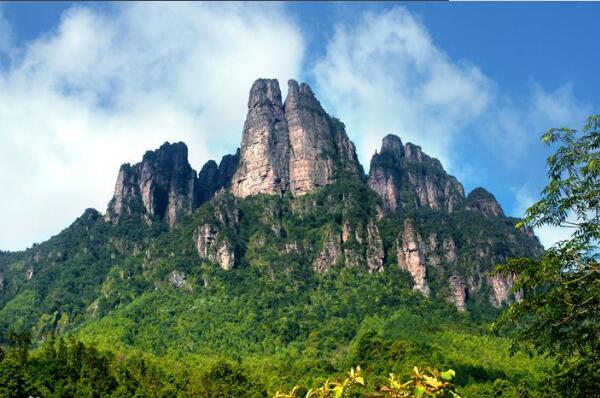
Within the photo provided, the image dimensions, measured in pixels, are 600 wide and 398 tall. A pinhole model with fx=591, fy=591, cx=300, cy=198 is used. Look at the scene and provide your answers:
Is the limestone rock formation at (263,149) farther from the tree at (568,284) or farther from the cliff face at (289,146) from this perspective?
the tree at (568,284)

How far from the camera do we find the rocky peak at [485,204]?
17600cm

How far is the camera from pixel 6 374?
1845 inches

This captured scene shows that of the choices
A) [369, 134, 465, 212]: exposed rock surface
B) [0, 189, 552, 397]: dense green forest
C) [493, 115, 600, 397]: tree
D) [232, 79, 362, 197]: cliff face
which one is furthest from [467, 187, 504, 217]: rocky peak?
[493, 115, 600, 397]: tree

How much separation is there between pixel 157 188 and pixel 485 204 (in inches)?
3786

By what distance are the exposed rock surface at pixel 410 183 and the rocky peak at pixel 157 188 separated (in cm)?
5658

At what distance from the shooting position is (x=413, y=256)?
420ft

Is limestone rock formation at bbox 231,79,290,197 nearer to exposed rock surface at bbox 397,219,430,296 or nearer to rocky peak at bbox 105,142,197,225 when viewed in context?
rocky peak at bbox 105,142,197,225

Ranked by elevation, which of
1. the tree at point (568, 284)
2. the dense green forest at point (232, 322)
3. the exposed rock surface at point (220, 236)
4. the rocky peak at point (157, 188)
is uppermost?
the rocky peak at point (157, 188)

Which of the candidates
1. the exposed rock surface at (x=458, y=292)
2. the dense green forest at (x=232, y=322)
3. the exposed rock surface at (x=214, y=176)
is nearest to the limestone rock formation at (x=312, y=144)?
the dense green forest at (x=232, y=322)

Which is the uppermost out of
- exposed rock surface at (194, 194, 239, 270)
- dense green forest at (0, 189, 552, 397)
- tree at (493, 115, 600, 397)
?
exposed rock surface at (194, 194, 239, 270)

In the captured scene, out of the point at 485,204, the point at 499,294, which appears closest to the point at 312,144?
the point at 499,294

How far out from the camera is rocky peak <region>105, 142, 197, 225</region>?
16200cm

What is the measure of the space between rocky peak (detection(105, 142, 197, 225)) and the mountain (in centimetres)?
38

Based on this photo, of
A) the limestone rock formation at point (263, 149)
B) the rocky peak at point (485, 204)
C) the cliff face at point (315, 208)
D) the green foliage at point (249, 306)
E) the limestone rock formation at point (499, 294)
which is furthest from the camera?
the rocky peak at point (485, 204)
